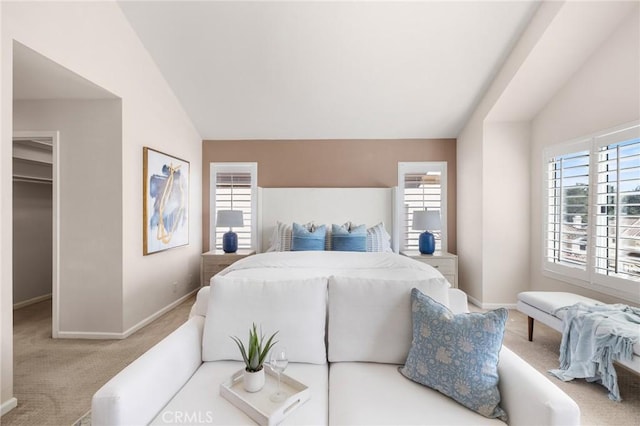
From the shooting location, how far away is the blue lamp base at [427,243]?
4273 mm

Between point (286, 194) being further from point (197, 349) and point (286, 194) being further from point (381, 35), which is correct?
point (197, 349)

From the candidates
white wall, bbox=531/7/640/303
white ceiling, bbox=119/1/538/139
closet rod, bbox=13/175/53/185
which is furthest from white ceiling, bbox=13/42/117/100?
white wall, bbox=531/7/640/303

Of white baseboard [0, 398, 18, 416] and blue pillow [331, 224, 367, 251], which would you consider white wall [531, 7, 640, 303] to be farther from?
white baseboard [0, 398, 18, 416]

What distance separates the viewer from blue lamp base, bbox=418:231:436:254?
4.27m

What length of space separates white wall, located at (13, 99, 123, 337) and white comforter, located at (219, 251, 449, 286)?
1167 mm

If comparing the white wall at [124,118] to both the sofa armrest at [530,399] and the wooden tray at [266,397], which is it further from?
the sofa armrest at [530,399]

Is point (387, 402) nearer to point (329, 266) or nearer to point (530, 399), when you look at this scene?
point (530, 399)

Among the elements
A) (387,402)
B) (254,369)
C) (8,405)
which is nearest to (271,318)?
(254,369)

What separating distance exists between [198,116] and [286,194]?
1612 mm

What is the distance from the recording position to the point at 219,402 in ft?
4.26

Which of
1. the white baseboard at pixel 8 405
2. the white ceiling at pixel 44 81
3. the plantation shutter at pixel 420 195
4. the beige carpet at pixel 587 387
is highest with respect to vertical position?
the white ceiling at pixel 44 81

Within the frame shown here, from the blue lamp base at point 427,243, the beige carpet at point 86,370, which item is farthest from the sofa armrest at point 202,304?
the blue lamp base at point 427,243

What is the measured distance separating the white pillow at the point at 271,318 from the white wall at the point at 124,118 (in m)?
1.39

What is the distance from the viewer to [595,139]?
9.78 ft
